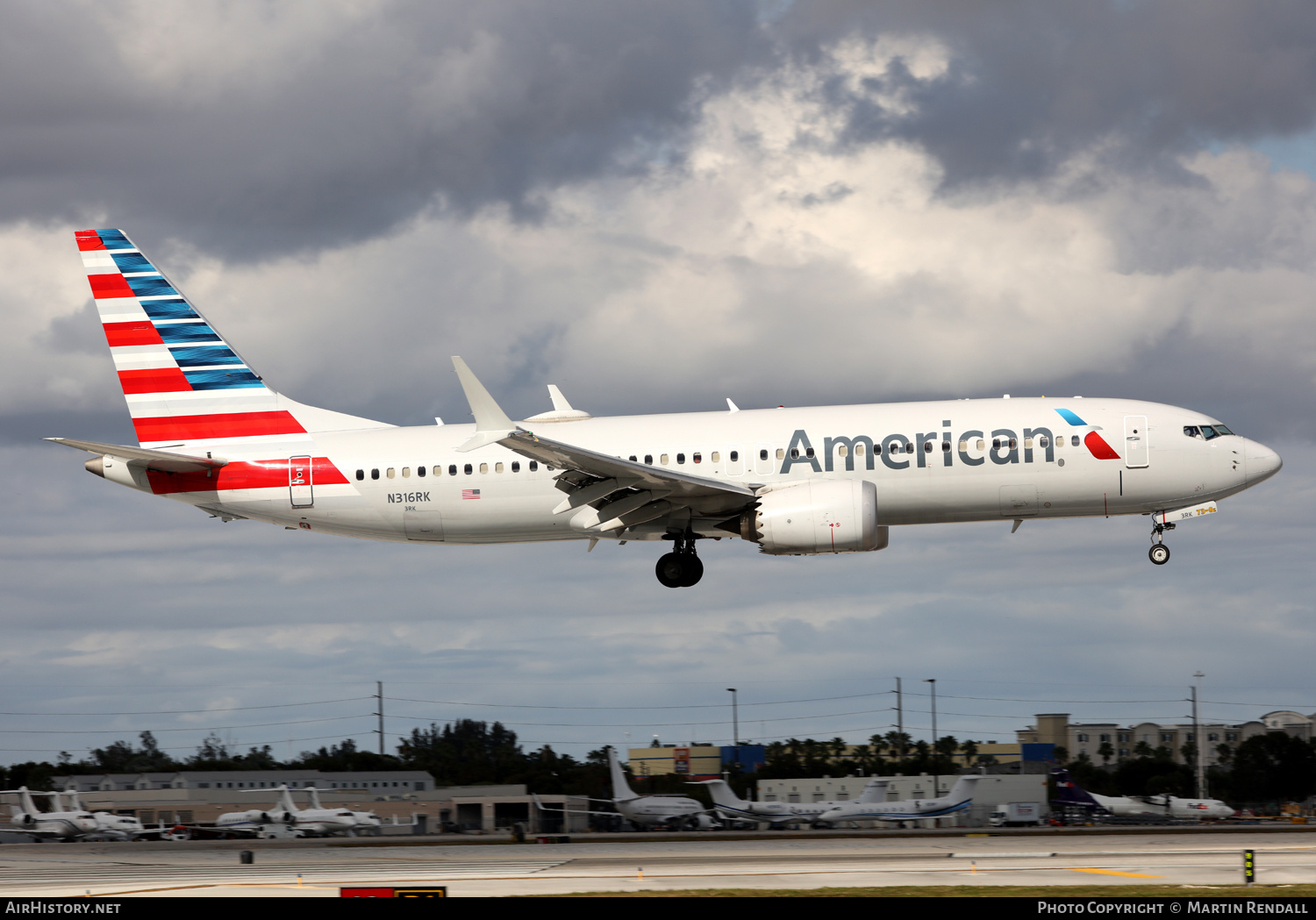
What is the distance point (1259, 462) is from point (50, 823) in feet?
207

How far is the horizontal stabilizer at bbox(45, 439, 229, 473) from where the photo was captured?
40469 mm

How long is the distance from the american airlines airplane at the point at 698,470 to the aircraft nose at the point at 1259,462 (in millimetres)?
62

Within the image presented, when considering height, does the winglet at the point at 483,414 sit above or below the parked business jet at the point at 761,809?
above

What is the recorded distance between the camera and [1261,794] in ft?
332

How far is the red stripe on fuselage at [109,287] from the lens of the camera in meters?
47.7

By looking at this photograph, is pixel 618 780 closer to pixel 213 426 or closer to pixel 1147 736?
pixel 213 426

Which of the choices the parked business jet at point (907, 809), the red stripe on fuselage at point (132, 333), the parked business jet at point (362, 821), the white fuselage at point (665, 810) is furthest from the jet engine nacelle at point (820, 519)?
the parked business jet at point (362, 821)

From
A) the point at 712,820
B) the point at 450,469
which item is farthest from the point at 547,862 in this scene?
the point at 712,820

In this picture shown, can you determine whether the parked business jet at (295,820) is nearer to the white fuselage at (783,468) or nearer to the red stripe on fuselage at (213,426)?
the red stripe on fuselage at (213,426)

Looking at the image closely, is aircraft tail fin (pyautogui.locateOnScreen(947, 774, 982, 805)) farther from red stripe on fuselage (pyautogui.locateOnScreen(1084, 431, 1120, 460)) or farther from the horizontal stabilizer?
the horizontal stabilizer

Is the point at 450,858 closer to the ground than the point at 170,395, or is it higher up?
closer to the ground

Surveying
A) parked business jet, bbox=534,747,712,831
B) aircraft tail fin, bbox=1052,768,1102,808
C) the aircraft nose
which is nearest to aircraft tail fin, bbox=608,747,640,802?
parked business jet, bbox=534,747,712,831

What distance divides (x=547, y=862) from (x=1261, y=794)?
3198 inches
